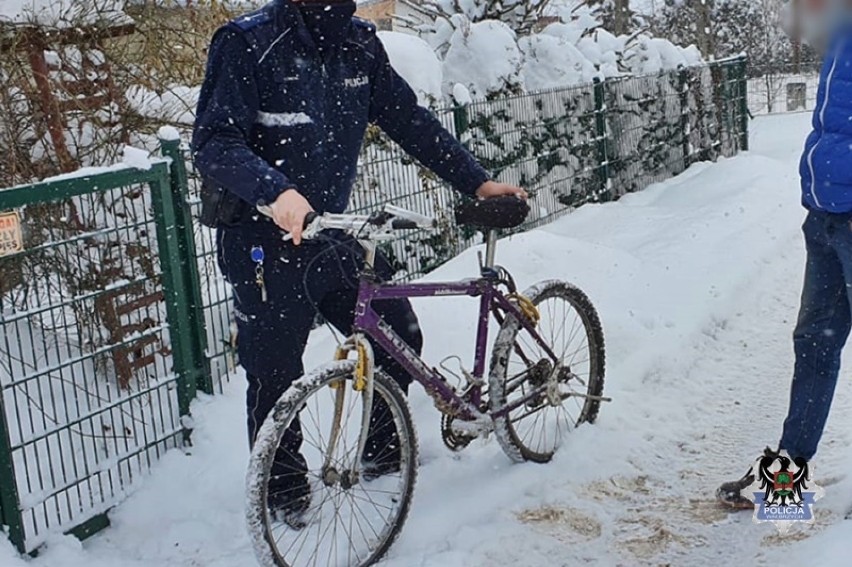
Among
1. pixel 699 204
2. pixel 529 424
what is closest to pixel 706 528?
pixel 529 424

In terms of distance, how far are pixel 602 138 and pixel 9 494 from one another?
8278 mm

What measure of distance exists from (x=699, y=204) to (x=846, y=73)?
277 inches

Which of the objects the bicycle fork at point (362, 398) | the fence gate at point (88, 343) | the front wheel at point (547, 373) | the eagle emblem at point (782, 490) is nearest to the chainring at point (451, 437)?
the front wheel at point (547, 373)

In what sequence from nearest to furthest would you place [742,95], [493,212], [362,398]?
[362,398] < [493,212] < [742,95]

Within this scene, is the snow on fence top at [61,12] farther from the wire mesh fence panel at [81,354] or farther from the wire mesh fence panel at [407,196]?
the wire mesh fence panel at [407,196]

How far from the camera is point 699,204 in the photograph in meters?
9.75

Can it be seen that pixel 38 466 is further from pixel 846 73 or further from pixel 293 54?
pixel 846 73

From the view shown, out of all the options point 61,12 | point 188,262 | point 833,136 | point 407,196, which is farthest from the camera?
point 407,196

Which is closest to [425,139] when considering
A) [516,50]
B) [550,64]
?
[516,50]

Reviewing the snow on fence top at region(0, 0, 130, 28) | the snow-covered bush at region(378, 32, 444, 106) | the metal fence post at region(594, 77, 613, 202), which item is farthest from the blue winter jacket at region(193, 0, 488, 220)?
the metal fence post at region(594, 77, 613, 202)

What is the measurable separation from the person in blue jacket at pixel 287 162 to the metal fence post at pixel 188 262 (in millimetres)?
878

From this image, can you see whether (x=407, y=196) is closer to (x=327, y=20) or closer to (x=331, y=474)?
(x=327, y=20)

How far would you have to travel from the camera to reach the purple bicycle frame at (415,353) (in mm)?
3219

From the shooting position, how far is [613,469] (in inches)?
154
